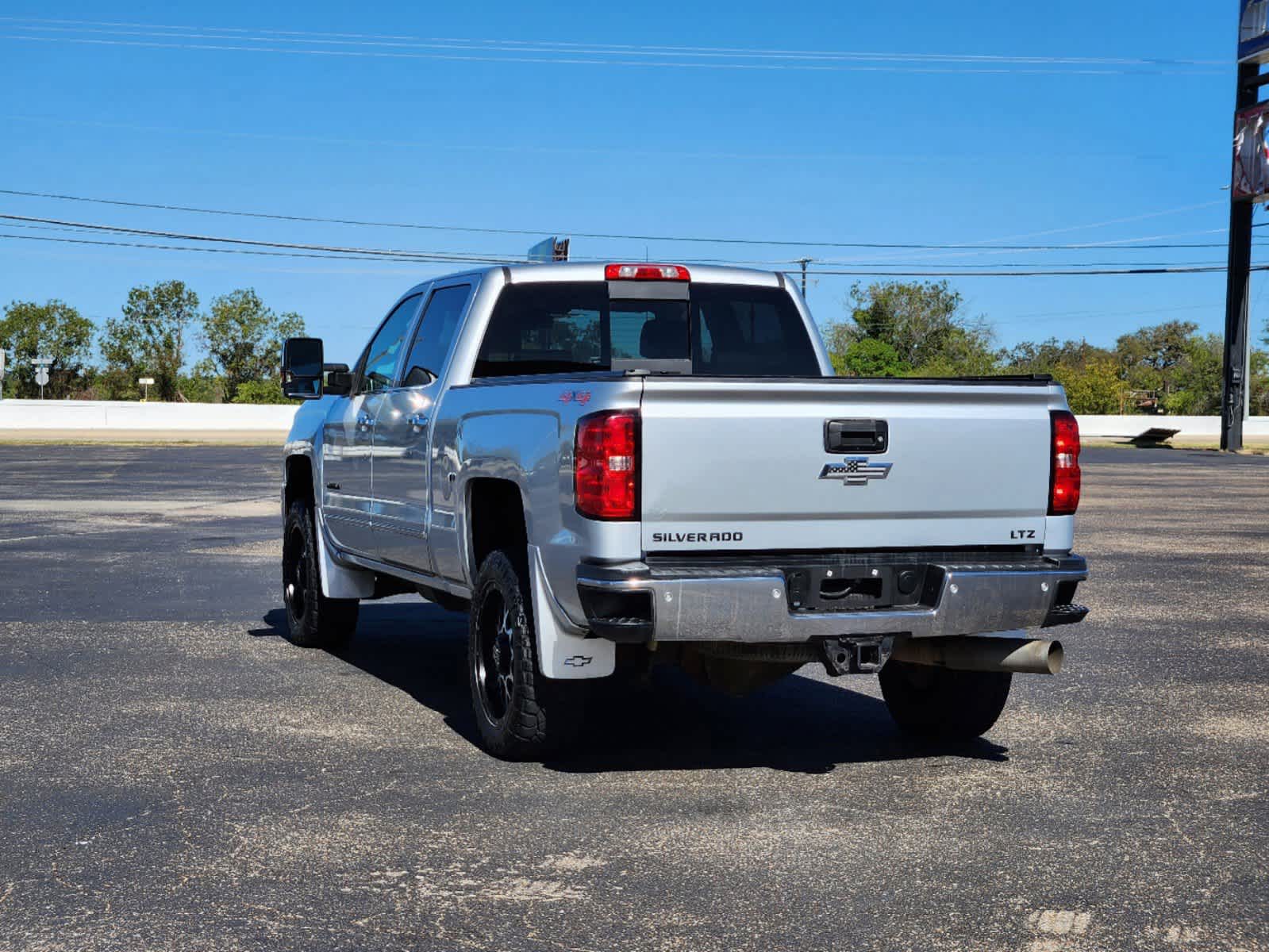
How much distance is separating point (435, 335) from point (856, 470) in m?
2.94

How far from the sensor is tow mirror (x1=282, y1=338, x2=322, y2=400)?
887 centimetres

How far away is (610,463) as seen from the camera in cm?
569

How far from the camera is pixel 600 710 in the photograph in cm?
775

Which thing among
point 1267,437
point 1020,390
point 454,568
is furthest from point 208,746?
point 1267,437

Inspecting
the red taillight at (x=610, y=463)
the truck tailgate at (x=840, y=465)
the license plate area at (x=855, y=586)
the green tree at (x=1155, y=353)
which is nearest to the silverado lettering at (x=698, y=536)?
the truck tailgate at (x=840, y=465)

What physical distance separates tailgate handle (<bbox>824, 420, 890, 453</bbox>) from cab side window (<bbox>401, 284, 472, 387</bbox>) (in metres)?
2.45

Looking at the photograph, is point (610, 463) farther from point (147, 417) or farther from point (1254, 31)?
point (147, 417)

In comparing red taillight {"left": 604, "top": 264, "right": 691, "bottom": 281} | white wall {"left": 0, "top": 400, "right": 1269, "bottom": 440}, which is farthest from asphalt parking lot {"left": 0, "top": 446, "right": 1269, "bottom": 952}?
white wall {"left": 0, "top": 400, "right": 1269, "bottom": 440}

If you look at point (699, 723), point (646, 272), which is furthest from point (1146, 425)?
point (699, 723)

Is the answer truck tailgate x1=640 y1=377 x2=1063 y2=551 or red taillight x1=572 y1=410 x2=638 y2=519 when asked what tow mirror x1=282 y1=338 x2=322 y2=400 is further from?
truck tailgate x1=640 y1=377 x2=1063 y2=551

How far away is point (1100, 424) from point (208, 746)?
2845 inches

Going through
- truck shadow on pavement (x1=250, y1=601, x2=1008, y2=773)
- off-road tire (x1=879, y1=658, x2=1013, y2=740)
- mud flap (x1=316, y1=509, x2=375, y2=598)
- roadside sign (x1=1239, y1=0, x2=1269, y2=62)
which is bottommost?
truck shadow on pavement (x1=250, y1=601, x2=1008, y2=773)

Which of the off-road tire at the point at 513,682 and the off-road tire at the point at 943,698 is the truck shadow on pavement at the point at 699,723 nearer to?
the off-road tire at the point at 943,698

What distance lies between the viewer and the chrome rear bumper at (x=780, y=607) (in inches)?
223
